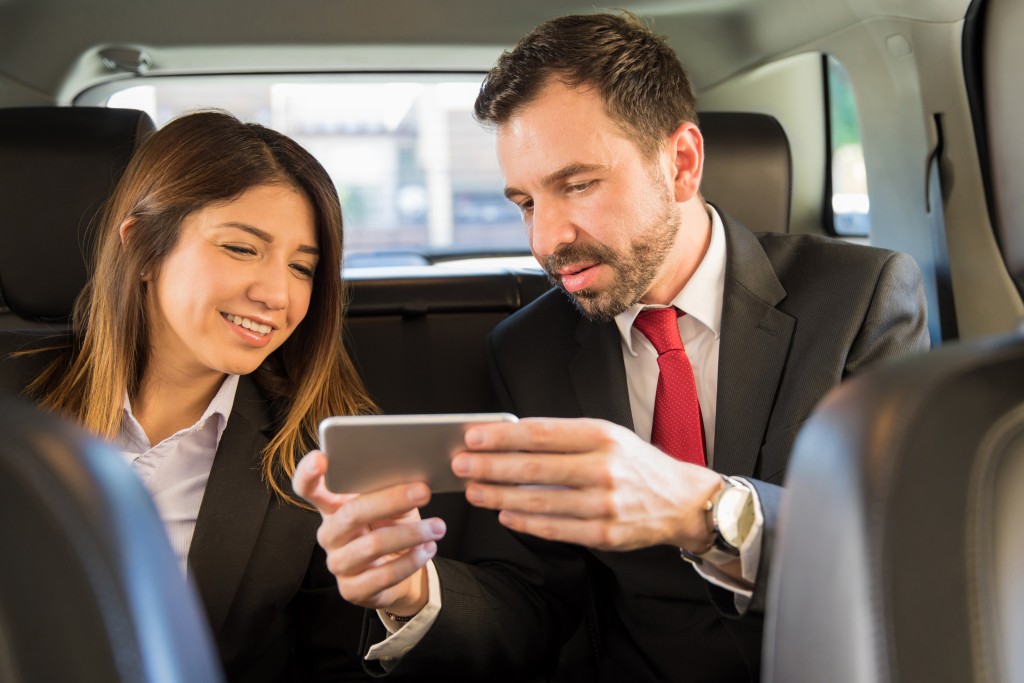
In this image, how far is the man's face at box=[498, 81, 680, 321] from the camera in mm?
1723

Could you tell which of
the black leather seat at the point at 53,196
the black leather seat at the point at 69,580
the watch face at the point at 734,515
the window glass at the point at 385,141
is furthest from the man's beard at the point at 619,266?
the black leather seat at the point at 69,580

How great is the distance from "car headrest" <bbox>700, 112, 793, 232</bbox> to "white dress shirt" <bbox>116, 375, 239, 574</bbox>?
3.68 feet

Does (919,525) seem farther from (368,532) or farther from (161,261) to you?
(161,261)

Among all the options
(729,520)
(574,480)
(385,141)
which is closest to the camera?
(574,480)

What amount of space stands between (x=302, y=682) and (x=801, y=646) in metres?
1.26

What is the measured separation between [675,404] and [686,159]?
1.68ft

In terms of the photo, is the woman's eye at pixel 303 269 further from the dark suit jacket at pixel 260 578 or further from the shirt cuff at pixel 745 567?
the shirt cuff at pixel 745 567

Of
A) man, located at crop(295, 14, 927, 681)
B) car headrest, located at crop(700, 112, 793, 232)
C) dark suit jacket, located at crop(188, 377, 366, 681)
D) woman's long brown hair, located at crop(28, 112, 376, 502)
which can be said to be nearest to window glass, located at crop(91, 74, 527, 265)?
woman's long brown hair, located at crop(28, 112, 376, 502)

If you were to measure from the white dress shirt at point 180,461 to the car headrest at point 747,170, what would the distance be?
1122 millimetres

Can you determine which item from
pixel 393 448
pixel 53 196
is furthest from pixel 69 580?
pixel 53 196

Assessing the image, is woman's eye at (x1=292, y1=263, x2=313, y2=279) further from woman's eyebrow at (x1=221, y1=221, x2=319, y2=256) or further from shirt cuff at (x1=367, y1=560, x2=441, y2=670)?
shirt cuff at (x1=367, y1=560, x2=441, y2=670)

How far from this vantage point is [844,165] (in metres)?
2.84

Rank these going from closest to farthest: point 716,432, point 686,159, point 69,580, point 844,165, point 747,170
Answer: point 69,580 < point 716,432 < point 686,159 < point 747,170 < point 844,165

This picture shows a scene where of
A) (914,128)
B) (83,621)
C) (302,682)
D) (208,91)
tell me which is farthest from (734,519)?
(208,91)
